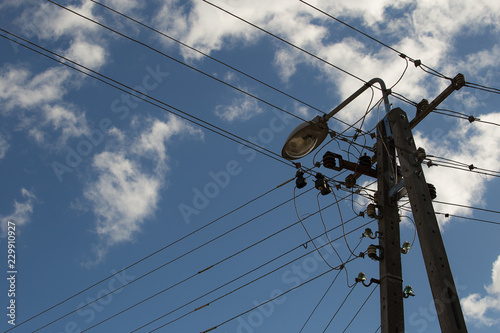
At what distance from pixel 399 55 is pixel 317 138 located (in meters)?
2.71

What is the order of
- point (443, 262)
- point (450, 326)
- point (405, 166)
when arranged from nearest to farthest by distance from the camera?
point (450, 326)
point (443, 262)
point (405, 166)

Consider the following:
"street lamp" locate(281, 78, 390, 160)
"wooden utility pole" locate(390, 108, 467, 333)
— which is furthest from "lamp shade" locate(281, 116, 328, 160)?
"wooden utility pole" locate(390, 108, 467, 333)

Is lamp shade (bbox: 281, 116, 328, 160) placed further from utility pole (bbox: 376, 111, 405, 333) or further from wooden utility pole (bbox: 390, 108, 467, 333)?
wooden utility pole (bbox: 390, 108, 467, 333)

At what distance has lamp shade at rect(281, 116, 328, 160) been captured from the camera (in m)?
8.49

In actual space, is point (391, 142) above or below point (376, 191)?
above

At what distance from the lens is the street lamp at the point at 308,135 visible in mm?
8500

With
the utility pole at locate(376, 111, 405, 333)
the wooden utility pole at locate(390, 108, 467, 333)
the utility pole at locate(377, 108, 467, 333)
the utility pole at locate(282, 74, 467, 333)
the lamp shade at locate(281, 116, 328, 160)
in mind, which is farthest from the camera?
the lamp shade at locate(281, 116, 328, 160)

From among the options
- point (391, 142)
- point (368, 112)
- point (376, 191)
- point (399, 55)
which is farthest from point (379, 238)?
point (399, 55)

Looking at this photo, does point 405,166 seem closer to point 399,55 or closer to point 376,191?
point 376,191

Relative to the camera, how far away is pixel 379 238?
7.88 metres

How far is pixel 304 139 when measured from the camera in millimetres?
8641

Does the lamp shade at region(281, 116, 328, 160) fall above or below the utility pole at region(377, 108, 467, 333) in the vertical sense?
above

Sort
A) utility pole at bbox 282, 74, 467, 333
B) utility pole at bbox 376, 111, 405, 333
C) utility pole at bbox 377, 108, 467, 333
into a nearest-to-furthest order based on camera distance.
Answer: utility pole at bbox 377, 108, 467, 333 < utility pole at bbox 282, 74, 467, 333 < utility pole at bbox 376, 111, 405, 333

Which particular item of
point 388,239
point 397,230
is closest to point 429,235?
point 388,239
